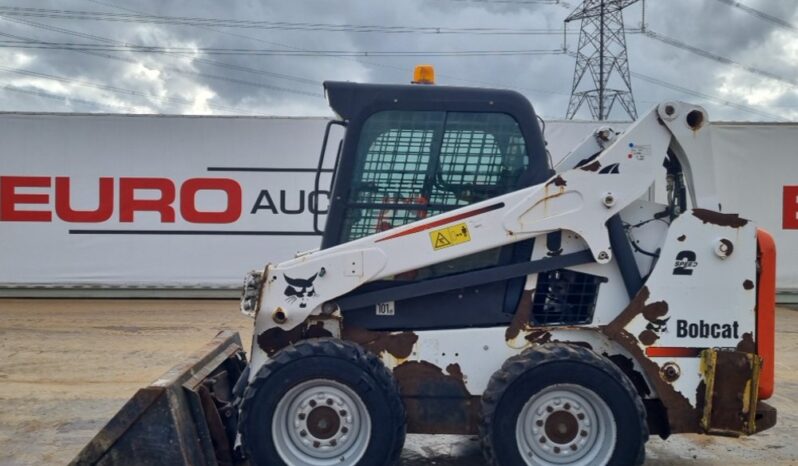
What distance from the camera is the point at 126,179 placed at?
12.7 meters

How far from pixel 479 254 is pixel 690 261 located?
1224 mm

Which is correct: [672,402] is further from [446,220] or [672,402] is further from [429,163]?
[429,163]

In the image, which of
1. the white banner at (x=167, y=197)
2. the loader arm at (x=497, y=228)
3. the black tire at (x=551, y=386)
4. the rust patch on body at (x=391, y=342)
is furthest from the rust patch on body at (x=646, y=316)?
the white banner at (x=167, y=197)

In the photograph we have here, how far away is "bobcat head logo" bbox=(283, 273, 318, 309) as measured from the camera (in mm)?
4352

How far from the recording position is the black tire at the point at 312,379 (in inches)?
161

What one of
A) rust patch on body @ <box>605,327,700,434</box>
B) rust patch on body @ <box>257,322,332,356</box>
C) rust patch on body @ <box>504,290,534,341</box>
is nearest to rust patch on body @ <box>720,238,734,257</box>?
rust patch on body @ <box>605,327,700,434</box>

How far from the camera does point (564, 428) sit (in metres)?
4.15

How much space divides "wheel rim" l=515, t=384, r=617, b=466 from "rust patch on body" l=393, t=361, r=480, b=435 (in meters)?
0.36

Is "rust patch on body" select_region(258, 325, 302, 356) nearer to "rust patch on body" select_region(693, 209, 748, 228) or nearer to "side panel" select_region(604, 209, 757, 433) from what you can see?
"side panel" select_region(604, 209, 757, 433)

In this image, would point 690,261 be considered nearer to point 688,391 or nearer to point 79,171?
point 688,391

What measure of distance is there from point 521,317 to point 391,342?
2.59 ft

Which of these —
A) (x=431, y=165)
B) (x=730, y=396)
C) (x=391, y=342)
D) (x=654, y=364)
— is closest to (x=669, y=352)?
(x=654, y=364)

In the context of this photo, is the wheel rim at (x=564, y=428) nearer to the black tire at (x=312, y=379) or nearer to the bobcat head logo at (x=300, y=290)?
the black tire at (x=312, y=379)

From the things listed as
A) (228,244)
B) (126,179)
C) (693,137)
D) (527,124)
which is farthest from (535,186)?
(126,179)
